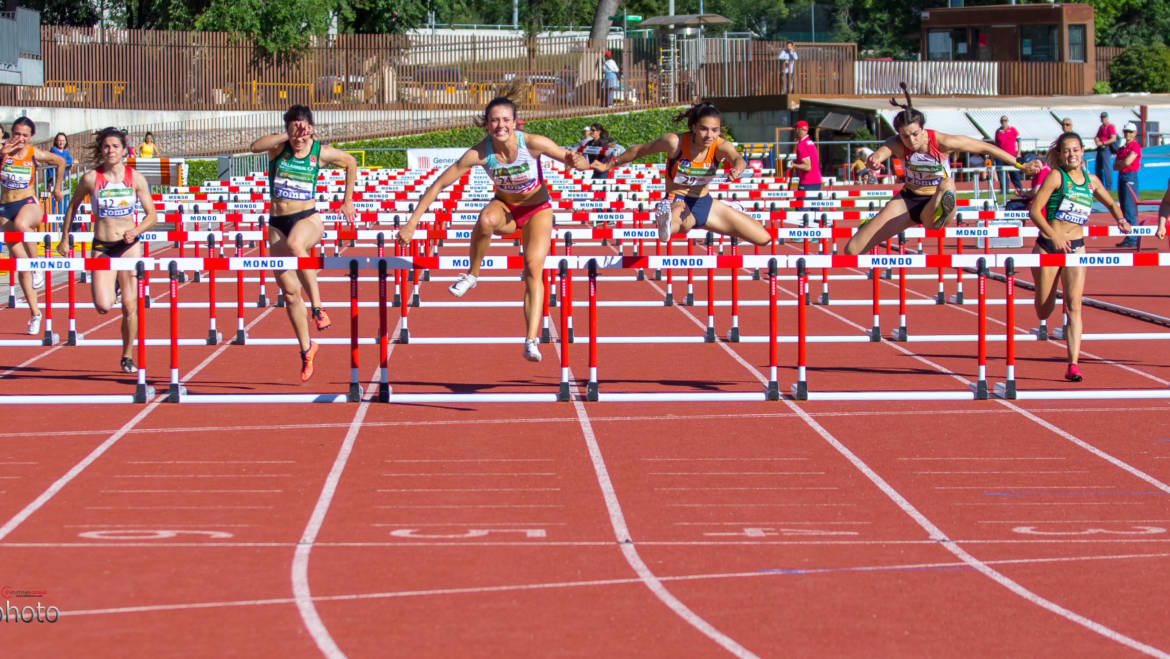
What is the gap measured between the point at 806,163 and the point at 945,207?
42.7 ft

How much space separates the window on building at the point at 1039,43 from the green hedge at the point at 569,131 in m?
14.0

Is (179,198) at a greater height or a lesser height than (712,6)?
lesser

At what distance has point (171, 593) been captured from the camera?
6590 mm

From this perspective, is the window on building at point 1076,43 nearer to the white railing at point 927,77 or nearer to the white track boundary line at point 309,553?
the white railing at point 927,77

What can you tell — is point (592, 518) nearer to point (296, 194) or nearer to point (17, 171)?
point (296, 194)

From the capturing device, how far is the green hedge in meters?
51.0

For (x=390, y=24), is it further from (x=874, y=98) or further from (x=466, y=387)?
(x=466, y=387)

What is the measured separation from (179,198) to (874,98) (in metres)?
29.6

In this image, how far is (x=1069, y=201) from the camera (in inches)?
493

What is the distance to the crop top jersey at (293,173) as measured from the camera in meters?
11.4

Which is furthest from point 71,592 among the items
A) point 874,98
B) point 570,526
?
point 874,98

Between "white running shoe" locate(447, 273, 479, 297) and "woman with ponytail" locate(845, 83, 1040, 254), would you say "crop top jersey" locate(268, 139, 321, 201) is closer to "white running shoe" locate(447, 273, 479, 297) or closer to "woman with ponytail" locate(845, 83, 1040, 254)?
"white running shoe" locate(447, 273, 479, 297)

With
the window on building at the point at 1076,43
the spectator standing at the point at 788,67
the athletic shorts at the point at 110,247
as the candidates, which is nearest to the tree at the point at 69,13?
the spectator standing at the point at 788,67

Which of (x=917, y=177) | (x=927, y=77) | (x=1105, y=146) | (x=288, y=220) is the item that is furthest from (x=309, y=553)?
(x=927, y=77)
